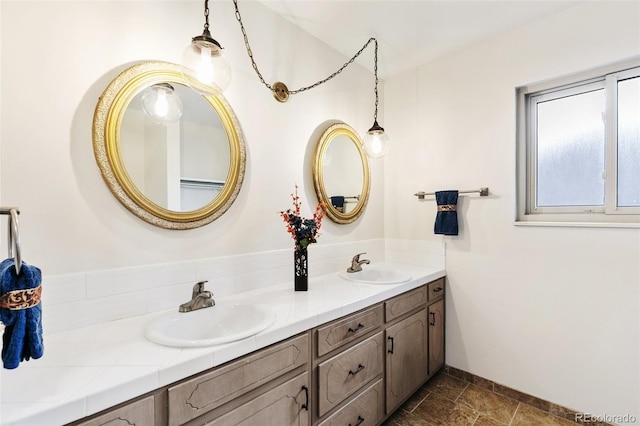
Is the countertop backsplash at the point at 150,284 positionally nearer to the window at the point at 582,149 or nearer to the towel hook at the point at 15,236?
the towel hook at the point at 15,236

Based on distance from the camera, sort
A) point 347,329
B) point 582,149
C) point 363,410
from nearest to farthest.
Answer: point 347,329 < point 363,410 < point 582,149

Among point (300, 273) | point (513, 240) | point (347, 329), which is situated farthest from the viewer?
point (513, 240)

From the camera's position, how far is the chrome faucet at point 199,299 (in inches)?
53.2

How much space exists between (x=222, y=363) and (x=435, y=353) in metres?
1.80

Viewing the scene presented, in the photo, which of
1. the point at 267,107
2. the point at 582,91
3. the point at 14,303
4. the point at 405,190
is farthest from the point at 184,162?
the point at 582,91

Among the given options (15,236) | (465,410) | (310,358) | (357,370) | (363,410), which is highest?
(15,236)

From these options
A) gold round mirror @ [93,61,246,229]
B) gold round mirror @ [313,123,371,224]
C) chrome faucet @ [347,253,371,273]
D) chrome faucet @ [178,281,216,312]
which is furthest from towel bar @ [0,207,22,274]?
chrome faucet @ [347,253,371,273]

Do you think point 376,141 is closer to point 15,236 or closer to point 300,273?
point 300,273

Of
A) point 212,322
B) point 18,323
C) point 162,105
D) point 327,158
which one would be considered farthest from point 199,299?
point 327,158

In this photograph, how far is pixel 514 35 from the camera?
2027 millimetres

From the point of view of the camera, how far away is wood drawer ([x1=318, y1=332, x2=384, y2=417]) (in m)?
1.36

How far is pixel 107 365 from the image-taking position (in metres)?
0.89

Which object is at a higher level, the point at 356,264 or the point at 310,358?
the point at 356,264

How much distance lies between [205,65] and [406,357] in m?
1.99
